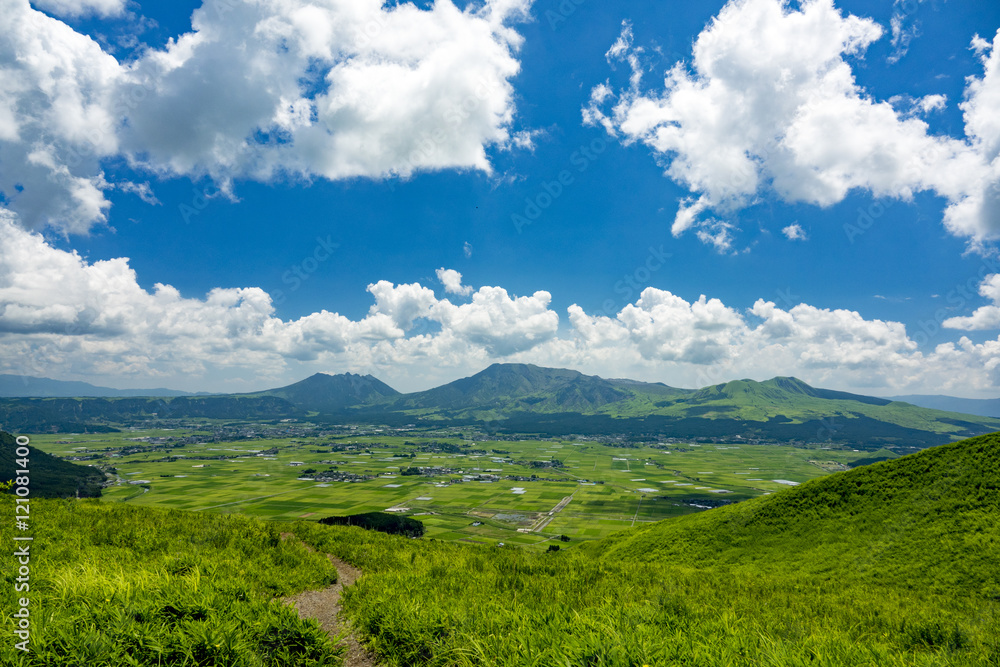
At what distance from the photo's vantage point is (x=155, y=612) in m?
7.25

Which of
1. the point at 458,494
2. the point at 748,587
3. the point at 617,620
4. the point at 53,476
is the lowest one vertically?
Result: the point at 458,494

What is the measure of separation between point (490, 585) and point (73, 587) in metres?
10.3

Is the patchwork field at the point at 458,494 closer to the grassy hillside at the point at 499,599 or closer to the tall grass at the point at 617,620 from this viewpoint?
the grassy hillside at the point at 499,599

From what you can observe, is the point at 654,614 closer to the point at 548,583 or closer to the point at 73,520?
the point at 548,583

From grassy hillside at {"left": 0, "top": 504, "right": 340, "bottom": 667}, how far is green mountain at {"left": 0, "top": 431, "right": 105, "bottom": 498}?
144517 millimetres

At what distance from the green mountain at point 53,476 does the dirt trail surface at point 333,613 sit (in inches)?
5747

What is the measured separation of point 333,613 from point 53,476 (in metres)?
204

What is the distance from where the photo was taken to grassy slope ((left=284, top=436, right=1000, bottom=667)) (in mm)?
7516

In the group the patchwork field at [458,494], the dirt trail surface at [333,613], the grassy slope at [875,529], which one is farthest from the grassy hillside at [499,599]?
the patchwork field at [458,494]

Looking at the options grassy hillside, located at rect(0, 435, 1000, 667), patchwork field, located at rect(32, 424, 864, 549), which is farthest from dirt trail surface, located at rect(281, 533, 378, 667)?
patchwork field, located at rect(32, 424, 864, 549)

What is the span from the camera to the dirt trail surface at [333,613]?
841 cm

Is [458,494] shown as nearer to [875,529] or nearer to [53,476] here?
[875,529]

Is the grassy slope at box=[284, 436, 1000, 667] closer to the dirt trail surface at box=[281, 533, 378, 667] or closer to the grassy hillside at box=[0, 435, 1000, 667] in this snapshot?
the grassy hillside at box=[0, 435, 1000, 667]

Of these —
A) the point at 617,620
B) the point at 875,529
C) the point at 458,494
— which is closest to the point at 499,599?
the point at 617,620
